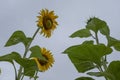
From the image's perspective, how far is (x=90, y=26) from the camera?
1.71 m

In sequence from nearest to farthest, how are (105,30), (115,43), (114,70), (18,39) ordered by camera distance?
(114,70) → (115,43) → (105,30) → (18,39)

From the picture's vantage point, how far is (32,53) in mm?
1995

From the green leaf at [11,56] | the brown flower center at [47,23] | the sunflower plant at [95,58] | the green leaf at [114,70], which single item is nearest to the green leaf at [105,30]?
the sunflower plant at [95,58]

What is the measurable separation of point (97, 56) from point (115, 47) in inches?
8.1


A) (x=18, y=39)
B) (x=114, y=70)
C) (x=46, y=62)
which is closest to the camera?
(x=114, y=70)

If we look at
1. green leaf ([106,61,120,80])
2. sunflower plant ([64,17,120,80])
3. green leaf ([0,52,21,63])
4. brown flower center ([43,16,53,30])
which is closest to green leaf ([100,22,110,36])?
sunflower plant ([64,17,120,80])

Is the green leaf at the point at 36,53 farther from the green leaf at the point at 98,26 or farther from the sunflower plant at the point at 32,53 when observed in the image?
the green leaf at the point at 98,26

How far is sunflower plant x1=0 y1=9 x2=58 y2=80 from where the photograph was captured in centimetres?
188

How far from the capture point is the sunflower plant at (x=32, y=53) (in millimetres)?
1880

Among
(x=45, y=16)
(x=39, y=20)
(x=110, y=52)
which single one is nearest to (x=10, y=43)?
(x=39, y=20)

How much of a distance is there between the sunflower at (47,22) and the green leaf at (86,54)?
0.95 meters

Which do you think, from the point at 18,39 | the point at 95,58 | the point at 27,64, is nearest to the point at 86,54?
the point at 95,58

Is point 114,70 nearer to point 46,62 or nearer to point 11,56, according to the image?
point 11,56

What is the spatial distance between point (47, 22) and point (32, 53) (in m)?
0.65
